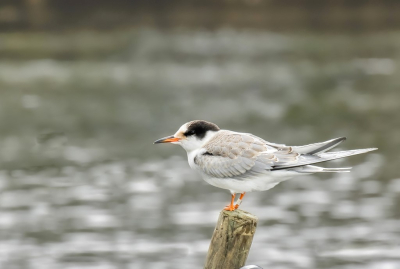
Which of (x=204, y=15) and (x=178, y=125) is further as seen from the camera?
(x=204, y=15)

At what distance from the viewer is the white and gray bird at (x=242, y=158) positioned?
279 inches

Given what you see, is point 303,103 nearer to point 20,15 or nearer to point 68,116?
Result: point 68,116

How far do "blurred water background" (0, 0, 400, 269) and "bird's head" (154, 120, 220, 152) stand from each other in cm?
645

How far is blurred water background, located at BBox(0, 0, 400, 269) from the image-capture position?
15.0m

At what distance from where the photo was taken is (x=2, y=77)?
113 ft

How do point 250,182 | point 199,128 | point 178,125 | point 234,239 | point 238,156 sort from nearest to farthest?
point 234,239 < point 250,182 < point 238,156 < point 199,128 < point 178,125

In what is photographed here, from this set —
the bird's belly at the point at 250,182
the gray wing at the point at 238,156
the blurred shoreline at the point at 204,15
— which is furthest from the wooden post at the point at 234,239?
the blurred shoreline at the point at 204,15

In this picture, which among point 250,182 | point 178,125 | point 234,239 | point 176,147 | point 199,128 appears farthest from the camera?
point 178,125

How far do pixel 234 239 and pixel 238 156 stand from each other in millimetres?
890

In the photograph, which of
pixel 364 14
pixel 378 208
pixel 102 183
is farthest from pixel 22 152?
pixel 364 14

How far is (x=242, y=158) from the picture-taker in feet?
24.4

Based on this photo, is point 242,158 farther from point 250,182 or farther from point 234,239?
point 234,239

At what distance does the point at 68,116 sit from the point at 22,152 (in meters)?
5.15

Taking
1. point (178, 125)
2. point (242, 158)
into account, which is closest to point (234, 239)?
point (242, 158)
